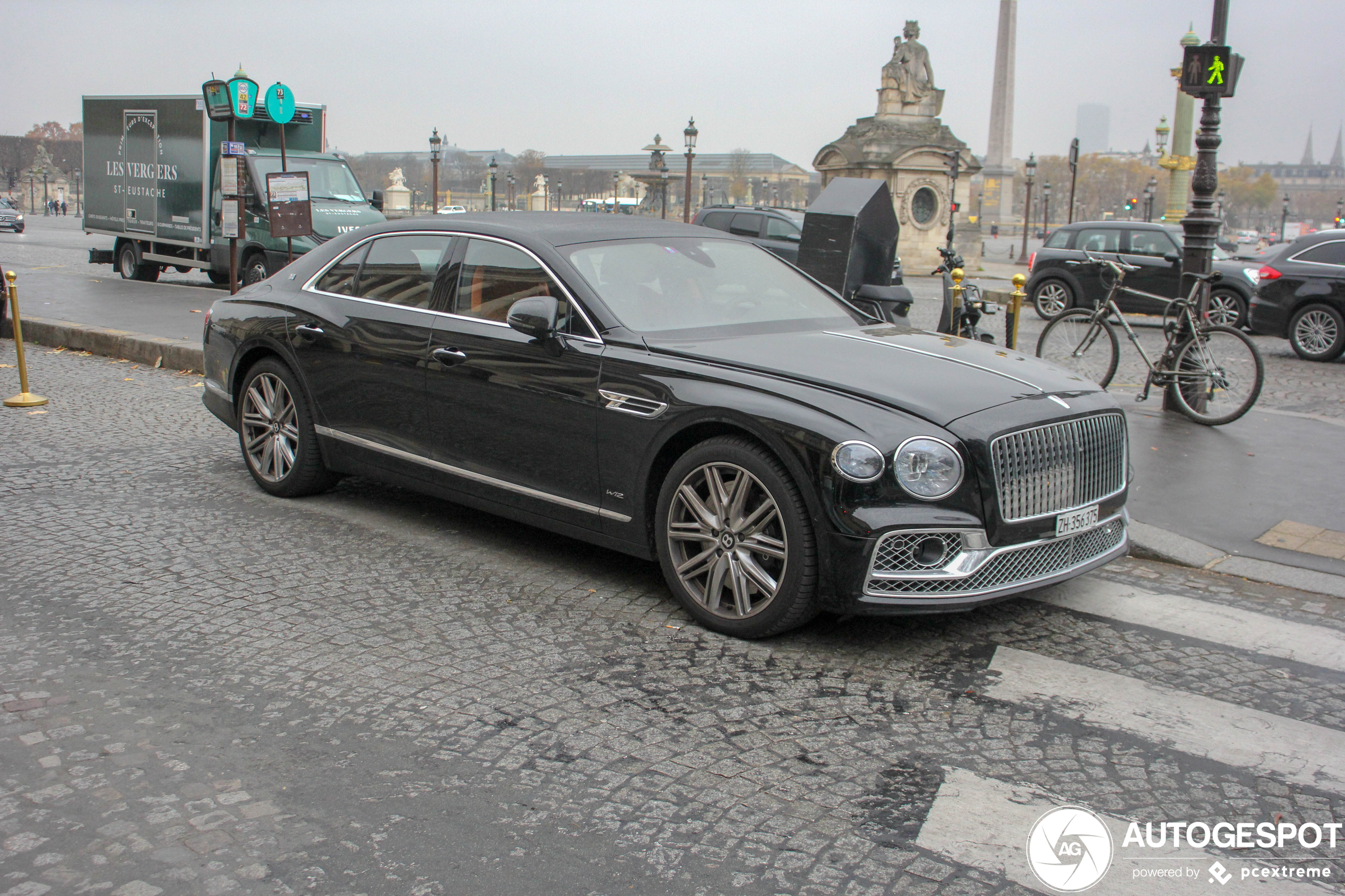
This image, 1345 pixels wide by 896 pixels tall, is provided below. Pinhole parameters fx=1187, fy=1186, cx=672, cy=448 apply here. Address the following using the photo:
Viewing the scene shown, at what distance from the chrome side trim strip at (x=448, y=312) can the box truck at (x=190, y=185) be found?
1205 centimetres

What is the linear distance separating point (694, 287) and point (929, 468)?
5.39ft

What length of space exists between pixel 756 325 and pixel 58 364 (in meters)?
9.16

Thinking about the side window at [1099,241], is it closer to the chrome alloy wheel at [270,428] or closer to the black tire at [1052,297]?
the black tire at [1052,297]

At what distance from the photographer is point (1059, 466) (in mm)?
4445

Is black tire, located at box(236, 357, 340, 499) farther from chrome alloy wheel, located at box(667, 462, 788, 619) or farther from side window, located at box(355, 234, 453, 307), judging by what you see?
chrome alloy wheel, located at box(667, 462, 788, 619)

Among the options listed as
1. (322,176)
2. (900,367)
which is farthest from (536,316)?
(322,176)

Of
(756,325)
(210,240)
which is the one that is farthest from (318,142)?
(756,325)

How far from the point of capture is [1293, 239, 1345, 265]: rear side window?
48.1ft

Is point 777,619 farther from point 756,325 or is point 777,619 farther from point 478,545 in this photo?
point 478,545

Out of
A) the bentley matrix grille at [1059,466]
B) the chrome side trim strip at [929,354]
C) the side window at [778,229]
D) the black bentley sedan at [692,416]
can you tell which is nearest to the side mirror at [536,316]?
the black bentley sedan at [692,416]

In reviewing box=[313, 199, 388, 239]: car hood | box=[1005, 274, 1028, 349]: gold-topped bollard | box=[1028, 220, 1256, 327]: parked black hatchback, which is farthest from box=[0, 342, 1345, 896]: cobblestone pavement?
box=[1028, 220, 1256, 327]: parked black hatchback

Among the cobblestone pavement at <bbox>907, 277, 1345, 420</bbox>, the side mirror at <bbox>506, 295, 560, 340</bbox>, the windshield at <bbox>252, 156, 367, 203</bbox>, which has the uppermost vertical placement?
the windshield at <bbox>252, 156, 367, 203</bbox>

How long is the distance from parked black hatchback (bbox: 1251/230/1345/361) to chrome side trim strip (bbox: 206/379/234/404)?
13.0 meters

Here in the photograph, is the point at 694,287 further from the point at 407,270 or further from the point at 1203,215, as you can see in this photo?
the point at 1203,215
